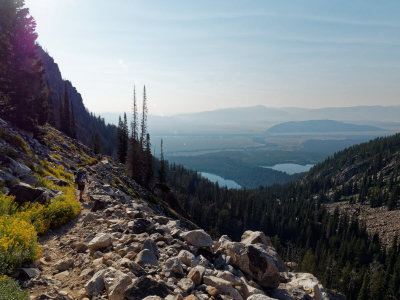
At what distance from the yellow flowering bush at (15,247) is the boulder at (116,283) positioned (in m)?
2.47

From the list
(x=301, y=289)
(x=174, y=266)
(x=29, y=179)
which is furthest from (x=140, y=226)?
(x=29, y=179)

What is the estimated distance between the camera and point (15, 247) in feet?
19.8

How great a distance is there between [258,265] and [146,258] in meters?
4.55

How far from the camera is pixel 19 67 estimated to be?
94.1 feet

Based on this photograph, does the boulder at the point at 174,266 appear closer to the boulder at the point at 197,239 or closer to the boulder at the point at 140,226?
the boulder at the point at 197,239

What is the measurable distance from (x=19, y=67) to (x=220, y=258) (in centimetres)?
3502

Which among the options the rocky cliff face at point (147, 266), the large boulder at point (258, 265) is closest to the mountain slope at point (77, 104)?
the rocky cliff face at point (147, 266)

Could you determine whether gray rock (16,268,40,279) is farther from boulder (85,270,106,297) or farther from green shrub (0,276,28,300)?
boulder (85,270,106,297)

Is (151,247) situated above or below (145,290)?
below

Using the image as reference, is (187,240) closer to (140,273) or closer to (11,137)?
(140,273)

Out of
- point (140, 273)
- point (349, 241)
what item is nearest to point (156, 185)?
point (140, 273)

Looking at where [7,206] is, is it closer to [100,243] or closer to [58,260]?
[58,260]

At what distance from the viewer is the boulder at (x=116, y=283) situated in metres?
4.86

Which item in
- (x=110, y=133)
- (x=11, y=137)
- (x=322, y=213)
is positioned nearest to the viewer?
(x=11, y=137)
